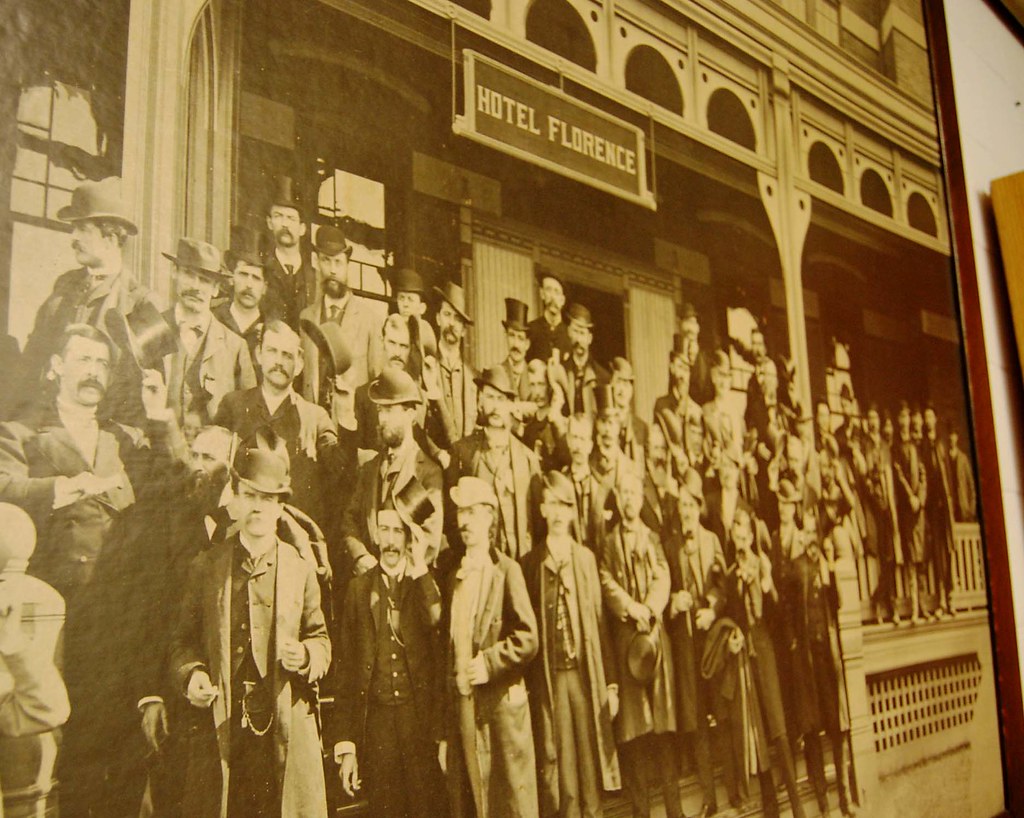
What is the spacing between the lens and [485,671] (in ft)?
3.73

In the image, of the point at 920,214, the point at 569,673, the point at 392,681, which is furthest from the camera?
the point at 920,214

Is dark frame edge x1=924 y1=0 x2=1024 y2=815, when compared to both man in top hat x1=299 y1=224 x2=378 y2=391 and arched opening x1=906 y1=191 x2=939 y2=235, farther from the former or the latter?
man in top hat x1=299 y1=224 x2=378 y2=391

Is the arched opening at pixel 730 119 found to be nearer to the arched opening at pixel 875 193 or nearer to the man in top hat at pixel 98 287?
the arched opening at pixel 875 193

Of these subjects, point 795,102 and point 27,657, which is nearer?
point 27,657

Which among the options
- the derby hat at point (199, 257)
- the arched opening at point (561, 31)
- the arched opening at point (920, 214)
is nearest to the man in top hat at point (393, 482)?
the derby hat at point (199, 257)

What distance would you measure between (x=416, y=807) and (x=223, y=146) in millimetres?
778

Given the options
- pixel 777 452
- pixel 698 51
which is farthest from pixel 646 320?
pixel 698 51

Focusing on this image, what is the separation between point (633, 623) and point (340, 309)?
66cm

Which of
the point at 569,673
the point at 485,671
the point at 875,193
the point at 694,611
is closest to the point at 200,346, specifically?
the point at 485,671

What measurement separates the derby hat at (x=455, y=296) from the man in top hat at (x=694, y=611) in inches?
20.4

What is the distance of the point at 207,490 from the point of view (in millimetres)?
912

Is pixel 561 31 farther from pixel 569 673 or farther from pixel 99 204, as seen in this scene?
pixel 569 673

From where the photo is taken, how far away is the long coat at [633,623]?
1317mm

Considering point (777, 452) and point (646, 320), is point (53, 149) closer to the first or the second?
point (646, 320)
